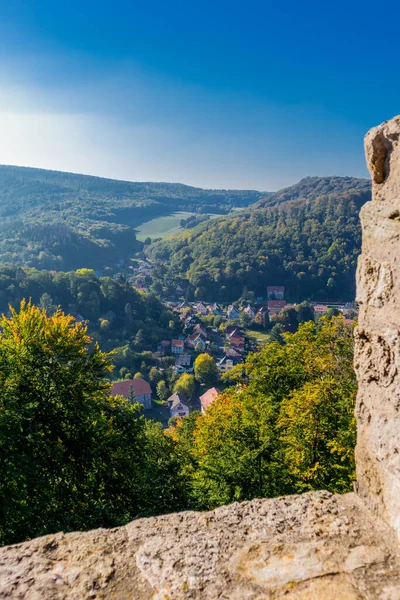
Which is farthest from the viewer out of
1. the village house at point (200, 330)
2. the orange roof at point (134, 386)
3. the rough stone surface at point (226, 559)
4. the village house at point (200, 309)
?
the village house at point (200, 309)

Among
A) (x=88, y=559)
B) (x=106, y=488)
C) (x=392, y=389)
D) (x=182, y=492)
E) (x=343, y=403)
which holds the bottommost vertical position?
(x=182, y=492)

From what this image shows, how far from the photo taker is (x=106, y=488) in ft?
32.7

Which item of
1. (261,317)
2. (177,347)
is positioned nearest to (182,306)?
(261,317)

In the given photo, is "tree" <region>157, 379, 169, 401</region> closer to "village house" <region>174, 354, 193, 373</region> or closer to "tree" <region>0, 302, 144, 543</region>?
"village house" <region>174, 354, 193, 373</region>

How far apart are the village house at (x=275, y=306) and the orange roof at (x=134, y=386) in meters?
56.2

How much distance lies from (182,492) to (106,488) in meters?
2.31

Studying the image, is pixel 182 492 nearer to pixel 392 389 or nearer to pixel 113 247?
pixel 392 389

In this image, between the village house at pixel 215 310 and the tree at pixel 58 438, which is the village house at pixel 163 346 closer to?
the village house at pixel 215 310

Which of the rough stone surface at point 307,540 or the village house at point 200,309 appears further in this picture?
the village house at point 200,309

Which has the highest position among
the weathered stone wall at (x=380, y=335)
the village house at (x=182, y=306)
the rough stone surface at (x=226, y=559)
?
the weathered stone wall at (x=380, y=335)

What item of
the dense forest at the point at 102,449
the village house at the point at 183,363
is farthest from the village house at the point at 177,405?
the dense forest at the point at 102,449

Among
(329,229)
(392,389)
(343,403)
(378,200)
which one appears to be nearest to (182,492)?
(343,403)

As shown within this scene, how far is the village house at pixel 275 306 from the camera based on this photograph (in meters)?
116

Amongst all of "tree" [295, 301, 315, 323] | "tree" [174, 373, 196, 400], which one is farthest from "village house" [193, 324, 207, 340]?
"tree" [174, 373, 196, 400]
